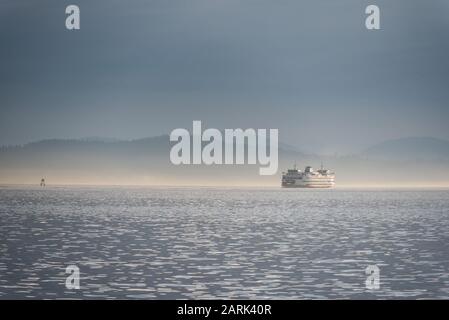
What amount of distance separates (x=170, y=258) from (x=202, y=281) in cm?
1256

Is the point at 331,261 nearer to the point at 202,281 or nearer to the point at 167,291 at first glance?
the point at 202,281

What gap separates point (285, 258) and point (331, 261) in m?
3.34

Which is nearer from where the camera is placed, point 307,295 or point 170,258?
point 307,295

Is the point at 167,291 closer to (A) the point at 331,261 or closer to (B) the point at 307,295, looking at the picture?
(B) the point at 307,295

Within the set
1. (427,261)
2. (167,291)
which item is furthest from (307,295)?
(427,261)

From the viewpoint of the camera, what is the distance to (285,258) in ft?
187
